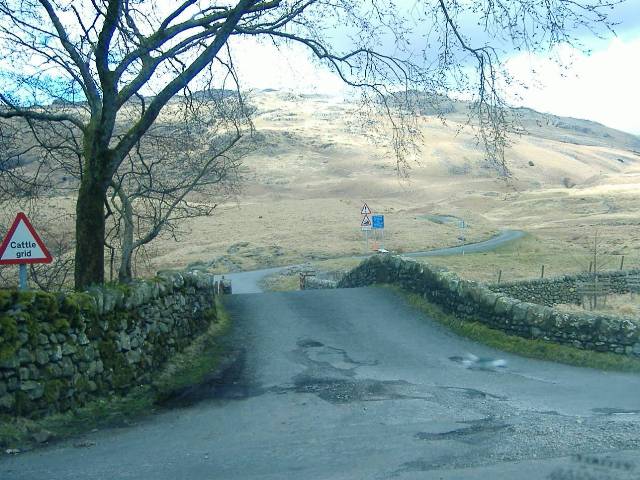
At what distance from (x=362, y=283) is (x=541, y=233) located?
45655mm

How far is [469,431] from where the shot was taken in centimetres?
712

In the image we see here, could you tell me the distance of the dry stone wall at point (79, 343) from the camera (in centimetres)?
717

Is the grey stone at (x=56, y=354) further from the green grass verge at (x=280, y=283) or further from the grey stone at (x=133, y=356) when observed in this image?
the green grass verge at (x=280, y=283)

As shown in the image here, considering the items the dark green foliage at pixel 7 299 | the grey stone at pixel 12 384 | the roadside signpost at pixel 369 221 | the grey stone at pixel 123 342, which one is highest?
the roadside signpost at pixel 369 221

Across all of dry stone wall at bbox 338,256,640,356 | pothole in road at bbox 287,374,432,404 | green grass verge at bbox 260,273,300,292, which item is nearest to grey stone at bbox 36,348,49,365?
pothole in road at bbox 287,374,432,404

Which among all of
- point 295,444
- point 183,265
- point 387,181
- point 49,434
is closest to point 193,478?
point 295,444

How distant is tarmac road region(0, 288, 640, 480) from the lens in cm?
604

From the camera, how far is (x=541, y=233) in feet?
206

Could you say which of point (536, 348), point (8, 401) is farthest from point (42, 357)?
point (536, 348)

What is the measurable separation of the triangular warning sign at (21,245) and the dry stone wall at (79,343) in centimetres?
86

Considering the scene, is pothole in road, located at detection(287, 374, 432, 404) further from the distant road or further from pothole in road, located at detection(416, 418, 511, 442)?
the distant road

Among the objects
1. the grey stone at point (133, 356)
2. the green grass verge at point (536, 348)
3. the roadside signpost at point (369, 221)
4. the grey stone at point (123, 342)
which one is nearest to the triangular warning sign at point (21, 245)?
the grey stone at point (123, 342)

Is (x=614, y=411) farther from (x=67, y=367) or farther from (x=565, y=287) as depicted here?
(x=565, y=287)

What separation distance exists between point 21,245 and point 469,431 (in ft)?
19.4
